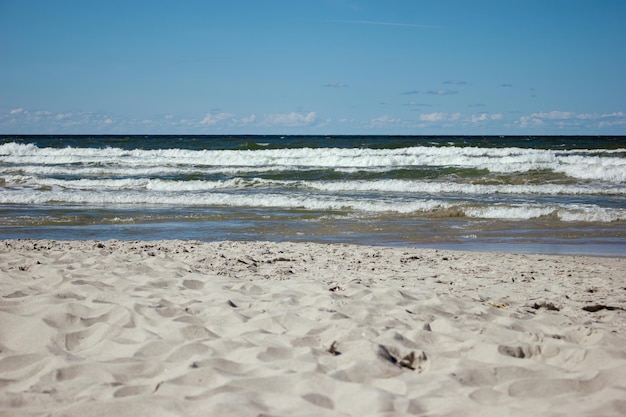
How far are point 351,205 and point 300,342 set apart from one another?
10.2 meters

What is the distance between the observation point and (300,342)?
3.63 meters

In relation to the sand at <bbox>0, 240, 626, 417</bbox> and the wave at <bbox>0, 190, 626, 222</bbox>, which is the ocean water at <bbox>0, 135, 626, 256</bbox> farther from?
the sand at <bbox>0, 240, 626, 417</bbox>

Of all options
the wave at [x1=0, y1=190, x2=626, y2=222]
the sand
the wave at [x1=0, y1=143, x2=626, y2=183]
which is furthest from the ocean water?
the sand

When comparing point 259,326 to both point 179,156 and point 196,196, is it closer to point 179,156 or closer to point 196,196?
point 196,196

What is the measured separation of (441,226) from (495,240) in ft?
5.18

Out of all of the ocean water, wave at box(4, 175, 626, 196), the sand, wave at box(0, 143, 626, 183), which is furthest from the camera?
wave at box(0, 143, 626, 183)

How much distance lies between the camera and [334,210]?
1340 centimetres

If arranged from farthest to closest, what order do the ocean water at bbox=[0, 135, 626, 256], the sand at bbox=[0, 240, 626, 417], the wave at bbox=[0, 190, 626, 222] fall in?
the wave at bbox=[0, 190, 626, 222]
the ocean water at bbox=[0, 135, 626, 256]
the sand at bbox=[0, 240, 626, 417]

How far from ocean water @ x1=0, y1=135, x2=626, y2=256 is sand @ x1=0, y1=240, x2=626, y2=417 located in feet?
13.2

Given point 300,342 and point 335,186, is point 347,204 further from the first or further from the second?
point 300,342

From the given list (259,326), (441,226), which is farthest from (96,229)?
(259,326)

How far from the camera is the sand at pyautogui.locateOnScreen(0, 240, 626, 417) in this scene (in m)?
2.77

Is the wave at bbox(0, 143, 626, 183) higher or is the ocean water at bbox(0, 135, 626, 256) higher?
the wave at bbox(0, 143, 626, 183)

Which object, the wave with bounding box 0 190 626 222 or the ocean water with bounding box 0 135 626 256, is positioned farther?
the wave with bounding box 0 190 626 222
